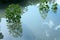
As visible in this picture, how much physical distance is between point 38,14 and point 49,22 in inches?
40.6

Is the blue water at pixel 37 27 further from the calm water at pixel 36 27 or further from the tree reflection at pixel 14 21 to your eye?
the tree reflection at pixel 14 21

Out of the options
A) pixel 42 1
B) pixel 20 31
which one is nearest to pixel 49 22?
pixel 20 31

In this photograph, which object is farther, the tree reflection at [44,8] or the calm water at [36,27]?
the tree reflection at [44,8]

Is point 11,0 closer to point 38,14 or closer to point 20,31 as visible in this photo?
point 38,14

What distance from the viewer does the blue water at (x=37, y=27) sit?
561cm

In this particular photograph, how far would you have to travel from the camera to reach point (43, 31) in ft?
19.6

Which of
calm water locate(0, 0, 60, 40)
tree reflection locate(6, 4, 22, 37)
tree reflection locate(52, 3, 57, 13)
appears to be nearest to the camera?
calm water locate(0, 0, 60, 40)

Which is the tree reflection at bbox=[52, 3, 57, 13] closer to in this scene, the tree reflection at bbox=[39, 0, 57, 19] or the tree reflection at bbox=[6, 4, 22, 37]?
the tree reflection at bbox=[39, 0, 57, 19]

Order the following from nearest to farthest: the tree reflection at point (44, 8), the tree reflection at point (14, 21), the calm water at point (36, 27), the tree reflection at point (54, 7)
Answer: the calm water at point (36, 27)
the tree reflection at point (14, 21)
the tree reflection at point (44, 8)
the tree reflection at point (54, 7)

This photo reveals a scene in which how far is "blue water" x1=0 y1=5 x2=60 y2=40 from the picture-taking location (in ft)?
18.4

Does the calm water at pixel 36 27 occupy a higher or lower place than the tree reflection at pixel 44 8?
lower

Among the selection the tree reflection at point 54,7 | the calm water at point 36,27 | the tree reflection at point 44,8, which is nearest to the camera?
the calm water at point 36,27

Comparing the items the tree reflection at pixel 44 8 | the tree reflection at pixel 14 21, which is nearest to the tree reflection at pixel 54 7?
the tree reflection at pixel 44 8

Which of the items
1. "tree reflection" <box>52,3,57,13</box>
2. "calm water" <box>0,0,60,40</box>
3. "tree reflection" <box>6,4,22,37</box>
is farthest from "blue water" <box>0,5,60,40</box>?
"tree reflection" <box>52,3,57,13</box>
